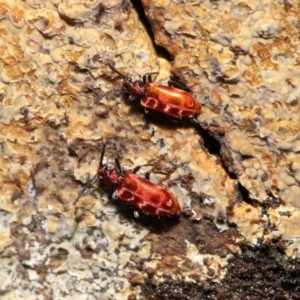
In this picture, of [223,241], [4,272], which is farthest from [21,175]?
[223,241]

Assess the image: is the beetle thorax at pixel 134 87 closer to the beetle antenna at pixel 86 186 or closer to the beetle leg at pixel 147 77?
the beetle leg at pixel 147 77

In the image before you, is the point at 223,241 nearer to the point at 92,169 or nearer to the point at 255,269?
the point at 255,269

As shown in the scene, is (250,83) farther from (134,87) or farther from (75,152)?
(75,152)

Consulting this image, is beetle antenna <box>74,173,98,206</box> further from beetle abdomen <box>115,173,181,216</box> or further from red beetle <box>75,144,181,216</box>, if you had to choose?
beetle abdomen <box>115,173,181,216</box>

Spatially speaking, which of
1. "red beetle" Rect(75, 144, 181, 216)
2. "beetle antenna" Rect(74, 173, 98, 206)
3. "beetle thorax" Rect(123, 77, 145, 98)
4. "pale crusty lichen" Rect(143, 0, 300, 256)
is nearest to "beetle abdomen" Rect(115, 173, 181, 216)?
"red beetle" Rect(75, 144, 181, 216)

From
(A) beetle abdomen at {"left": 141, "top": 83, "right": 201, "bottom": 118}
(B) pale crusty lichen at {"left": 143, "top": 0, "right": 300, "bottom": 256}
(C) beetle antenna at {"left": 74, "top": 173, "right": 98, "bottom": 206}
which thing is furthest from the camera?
A: (C) beetle antenna at {"left": 74, "top": 173, "right": 98, "bottom": 206}

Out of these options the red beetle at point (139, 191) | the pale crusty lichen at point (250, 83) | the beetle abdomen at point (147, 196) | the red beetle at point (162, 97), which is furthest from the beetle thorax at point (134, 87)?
the beetle abdomen at point (147, 196)

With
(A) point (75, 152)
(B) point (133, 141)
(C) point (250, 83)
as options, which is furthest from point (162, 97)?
(A) point (75, 152)
